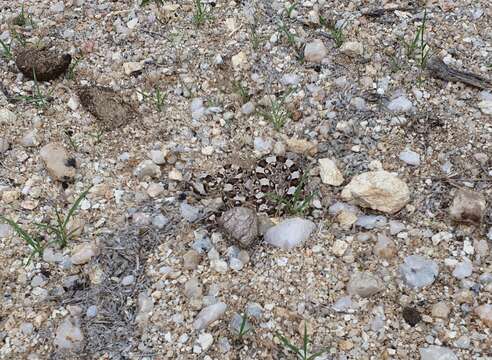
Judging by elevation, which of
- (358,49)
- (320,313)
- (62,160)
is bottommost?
(320,313)

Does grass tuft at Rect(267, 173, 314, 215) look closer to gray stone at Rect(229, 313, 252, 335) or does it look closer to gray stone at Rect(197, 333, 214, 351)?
gray stone at Rect(229, 313, 252, 335)

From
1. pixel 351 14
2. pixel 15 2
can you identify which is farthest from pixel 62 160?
pixel 351 14

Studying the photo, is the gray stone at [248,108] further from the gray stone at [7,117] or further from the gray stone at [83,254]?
the gray stone at [7,117]

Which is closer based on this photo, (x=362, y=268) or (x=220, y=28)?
(x=362, y=268)

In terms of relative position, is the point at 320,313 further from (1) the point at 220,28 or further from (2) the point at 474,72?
(1) the point at 220,28

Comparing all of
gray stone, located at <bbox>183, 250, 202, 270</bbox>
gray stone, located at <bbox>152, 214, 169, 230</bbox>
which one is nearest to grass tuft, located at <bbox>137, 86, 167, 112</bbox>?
gray stone, located at <bbox>152, 214, 169, 230</bbox>

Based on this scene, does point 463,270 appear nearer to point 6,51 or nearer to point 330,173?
point 330,173

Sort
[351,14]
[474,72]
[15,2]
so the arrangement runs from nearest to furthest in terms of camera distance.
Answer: [474,72]
[351,14]
[15,2]
